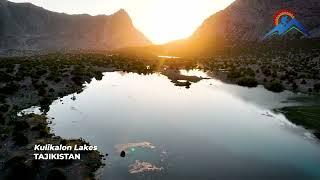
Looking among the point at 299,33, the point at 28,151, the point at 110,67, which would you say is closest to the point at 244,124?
the point at 28,151

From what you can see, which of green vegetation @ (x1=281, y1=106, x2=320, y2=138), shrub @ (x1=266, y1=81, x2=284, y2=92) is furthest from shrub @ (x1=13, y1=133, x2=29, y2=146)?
shrub @ (x1=266, y1=81, x2=284, y2=92)

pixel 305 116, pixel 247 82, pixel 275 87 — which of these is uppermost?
pixel 275 87

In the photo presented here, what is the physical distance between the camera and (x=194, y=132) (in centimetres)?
4181

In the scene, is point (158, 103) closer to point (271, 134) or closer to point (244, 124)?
point (244, 124)

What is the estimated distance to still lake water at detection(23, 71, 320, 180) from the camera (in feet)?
100.0

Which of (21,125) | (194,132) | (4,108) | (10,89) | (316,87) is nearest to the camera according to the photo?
(21,125)

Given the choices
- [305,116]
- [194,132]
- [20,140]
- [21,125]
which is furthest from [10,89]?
[305,116]

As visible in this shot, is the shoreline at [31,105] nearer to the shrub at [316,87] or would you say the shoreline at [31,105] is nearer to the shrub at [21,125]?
the shrub at [21,125]

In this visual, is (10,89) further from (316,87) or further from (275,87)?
(316,87)

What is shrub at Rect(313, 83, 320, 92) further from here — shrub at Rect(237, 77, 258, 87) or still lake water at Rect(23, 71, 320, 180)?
shrub at Rect(237, 77, 258, 87)

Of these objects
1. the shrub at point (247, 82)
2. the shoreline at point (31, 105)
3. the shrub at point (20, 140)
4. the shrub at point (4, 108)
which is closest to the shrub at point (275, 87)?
the shrub at point (247, 82)

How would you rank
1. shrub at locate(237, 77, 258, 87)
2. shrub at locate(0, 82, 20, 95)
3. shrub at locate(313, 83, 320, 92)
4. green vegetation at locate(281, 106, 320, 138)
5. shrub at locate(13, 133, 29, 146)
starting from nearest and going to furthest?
shrub at locate(13, 133, 29, 146), green vegetation at locate(281, 106, 320, 138), shrub at locate(0, 82, 20, 95), shrub at locate(313, 83, 320, 92), shrub at locate(237, 77, 258, 87)

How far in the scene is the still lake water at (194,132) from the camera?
3047 centimetres

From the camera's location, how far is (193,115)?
2005 inches
